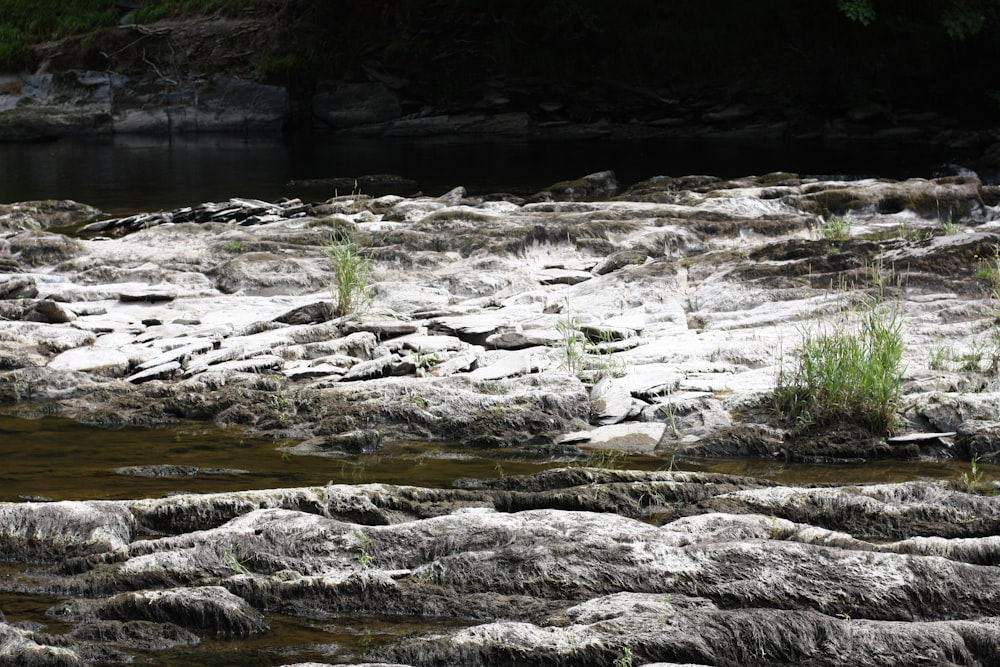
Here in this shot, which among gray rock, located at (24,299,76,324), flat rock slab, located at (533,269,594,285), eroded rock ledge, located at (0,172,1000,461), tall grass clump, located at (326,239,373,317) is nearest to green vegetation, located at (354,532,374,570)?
eroded rock ledge, located at (0,172,1000,461)

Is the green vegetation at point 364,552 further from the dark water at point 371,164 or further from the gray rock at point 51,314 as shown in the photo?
the dark water at point 371,164

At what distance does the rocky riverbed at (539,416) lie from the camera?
146 inches

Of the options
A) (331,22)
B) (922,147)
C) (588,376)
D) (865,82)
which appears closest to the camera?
(588,376)

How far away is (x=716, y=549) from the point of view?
4.02 meters

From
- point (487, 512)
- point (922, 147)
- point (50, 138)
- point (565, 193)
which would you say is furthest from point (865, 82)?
point (487, 512)

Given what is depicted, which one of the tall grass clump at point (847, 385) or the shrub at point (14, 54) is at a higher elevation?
the shrub at point (14, 54)

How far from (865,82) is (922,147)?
157 inches

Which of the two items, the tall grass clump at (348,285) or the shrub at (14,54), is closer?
the tall grass clump at (348,285)

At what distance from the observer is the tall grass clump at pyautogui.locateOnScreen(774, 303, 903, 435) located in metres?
6.00

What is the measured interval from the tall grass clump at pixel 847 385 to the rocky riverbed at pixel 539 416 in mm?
107

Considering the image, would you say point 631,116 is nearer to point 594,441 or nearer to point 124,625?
point 594,441

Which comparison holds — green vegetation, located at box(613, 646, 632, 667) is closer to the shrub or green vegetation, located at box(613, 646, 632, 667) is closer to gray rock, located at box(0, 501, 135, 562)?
gray rock, located at box(0, 501, 135, 562)

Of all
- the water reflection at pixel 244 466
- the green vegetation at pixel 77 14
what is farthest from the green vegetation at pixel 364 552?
the green vegetation at pixel 77 14

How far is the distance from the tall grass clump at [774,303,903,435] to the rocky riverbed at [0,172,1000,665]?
0.35 ft
